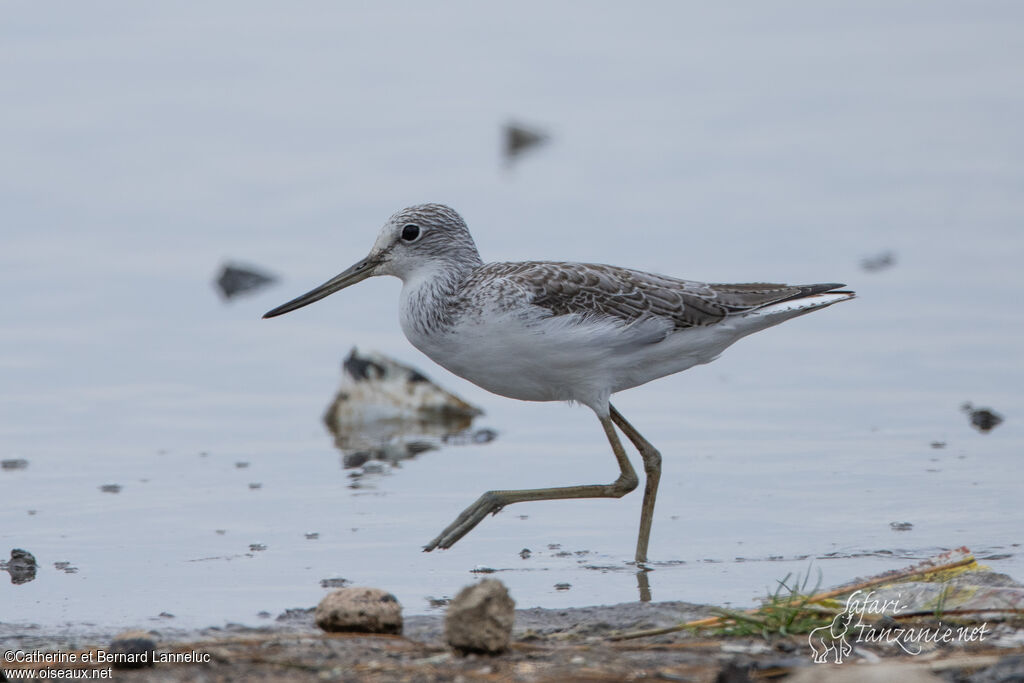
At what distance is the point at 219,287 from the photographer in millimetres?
13711

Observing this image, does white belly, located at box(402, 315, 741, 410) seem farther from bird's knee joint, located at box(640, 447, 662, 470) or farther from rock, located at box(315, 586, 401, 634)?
rock, located at box(315, 586, 401, 634)

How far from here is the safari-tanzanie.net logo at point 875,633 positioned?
239 inches

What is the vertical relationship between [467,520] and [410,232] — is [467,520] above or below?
below

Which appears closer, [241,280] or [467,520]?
[467,520]

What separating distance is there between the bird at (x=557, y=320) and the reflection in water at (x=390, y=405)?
2034 millimetres

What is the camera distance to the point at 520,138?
1844 cm

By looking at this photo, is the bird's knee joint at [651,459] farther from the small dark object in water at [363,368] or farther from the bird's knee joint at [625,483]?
the small dark object in water at [363,368]

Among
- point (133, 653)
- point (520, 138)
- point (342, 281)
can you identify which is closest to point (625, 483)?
point (342, 281)

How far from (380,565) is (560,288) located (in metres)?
1.65

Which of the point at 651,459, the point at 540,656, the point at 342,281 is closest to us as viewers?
the point at 540,656

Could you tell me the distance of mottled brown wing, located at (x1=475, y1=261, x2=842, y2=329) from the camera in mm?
8359

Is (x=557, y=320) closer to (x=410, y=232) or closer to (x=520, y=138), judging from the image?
(x=410, y=232)

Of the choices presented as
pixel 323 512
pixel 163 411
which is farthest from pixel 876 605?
pixel 163 411

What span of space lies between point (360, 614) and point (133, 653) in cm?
101
